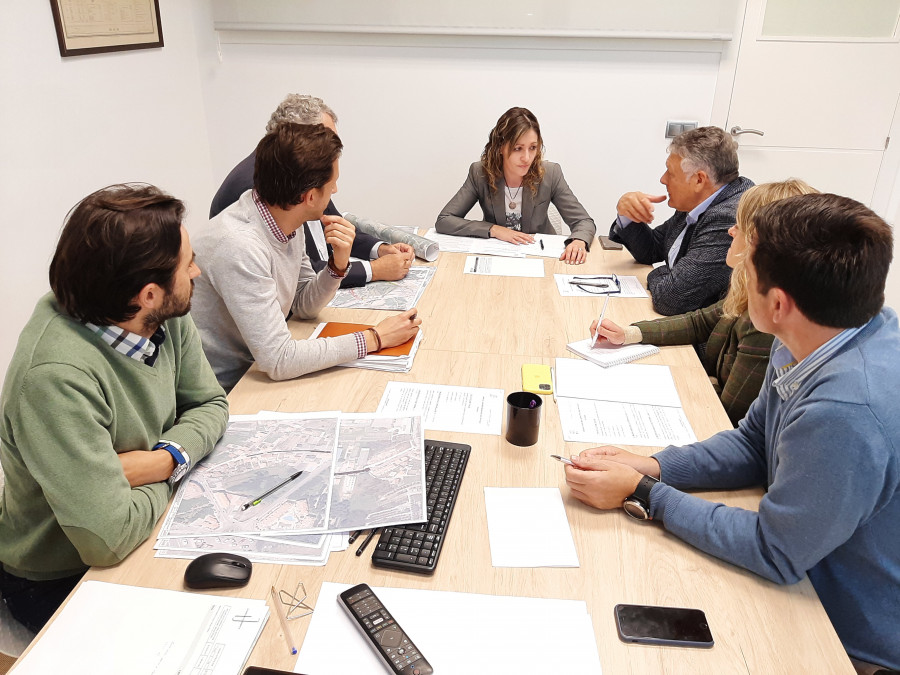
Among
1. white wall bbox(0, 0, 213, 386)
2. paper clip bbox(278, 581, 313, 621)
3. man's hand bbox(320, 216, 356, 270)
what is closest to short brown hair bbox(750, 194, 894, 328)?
paper clip bbox(278, 581, 313, 621)

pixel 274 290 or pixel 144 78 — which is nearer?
pixel 274 290

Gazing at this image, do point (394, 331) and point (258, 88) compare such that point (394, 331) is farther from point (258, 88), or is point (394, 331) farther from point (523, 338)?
point (258, 88)

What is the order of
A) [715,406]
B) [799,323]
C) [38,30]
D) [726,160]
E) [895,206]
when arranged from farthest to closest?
1. [895,206]
2. [38,30]
3. [726,160]
4. [715,406]
5. [799,323]

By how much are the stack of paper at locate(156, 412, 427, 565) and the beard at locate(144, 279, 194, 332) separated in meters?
0.30

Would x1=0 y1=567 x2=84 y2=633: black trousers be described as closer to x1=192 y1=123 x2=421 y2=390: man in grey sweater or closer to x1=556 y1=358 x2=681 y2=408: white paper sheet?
x1=192 y1=123 x2=421 y2=390: man in grey sweater

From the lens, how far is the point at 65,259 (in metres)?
1.10

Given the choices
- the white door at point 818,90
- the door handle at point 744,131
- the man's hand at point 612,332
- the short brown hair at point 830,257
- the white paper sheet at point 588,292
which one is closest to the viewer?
the short brown hair at point 830,257

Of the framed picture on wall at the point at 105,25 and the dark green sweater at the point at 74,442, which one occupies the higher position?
the framed picture on wall at the point at 105,25

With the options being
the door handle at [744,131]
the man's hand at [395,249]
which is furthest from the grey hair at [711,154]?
the door handle at [744,131]

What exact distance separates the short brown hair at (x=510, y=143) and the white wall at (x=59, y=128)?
→ 1.82 metres

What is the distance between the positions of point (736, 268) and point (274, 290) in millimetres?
1186

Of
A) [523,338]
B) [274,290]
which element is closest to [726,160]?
[523,338]

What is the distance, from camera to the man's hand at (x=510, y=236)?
2.82m

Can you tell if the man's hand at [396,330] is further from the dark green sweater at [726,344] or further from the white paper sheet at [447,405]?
the dark green sweater at [726,344]
